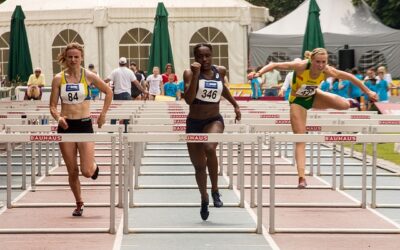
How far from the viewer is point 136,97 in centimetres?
3716

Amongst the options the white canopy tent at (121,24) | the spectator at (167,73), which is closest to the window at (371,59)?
the white canopy tent at (121,24)

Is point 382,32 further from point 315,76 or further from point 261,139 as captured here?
A: point 261,139

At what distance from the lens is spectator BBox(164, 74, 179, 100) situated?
39.5 metres

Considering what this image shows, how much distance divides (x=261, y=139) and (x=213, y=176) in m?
1.34

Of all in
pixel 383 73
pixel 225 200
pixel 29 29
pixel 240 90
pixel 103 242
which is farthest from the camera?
pixel 29 29

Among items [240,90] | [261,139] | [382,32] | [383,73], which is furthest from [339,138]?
[382,32]

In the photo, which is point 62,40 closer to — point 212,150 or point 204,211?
point 212,150

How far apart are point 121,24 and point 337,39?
8.62 metres

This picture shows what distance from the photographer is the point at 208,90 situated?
14031 mm

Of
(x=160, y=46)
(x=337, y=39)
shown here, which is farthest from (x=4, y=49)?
(x=337, y=39)

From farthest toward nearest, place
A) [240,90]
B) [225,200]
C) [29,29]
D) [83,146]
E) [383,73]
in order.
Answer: [29,29] < [240,90] < [383,73] < [225,200] < [83,146]

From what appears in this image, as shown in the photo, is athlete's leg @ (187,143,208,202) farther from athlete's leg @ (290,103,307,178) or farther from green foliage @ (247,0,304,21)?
green foliage @ (247,0,304,21)

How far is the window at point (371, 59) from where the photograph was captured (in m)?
53.3

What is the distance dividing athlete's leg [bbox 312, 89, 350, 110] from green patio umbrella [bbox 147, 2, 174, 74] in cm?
2694
